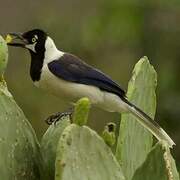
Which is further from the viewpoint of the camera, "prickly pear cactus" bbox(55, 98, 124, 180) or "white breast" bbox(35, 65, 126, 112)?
"white breast" bbox(35, 65, 126, 112)

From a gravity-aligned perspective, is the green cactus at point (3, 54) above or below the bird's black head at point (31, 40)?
above

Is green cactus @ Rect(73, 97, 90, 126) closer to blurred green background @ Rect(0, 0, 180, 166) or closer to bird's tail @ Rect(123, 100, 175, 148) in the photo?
bird's tail @ Rect(123, 100, 175, 148)

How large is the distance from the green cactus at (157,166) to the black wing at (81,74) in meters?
0.35

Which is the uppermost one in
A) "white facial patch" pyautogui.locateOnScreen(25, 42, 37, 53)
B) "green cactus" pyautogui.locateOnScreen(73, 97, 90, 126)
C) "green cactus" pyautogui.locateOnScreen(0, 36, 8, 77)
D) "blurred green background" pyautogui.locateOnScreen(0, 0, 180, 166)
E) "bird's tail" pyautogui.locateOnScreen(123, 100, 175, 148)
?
"green cactus" pyautogui.locateOnScreen(0, 36, 8, 77)

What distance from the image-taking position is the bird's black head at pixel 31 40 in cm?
168

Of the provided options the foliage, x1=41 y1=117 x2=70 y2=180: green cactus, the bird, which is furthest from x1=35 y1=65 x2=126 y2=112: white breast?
x1=41 y1=117 x2=70 y2=180: green cactus

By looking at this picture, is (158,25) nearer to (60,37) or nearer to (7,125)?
(60,37)

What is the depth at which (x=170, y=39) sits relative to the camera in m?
4.81

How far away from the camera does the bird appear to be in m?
1.64

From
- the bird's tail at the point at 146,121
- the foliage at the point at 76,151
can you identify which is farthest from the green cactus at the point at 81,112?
the bird's tail at the point at 146,121

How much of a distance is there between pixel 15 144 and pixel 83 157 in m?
0.16

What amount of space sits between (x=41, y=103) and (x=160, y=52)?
851mm

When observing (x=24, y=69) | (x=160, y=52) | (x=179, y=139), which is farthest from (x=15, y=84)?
(x=179, y=139)

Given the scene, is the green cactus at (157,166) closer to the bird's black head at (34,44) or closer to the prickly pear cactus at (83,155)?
the prickly pear cactus at (83,155)
